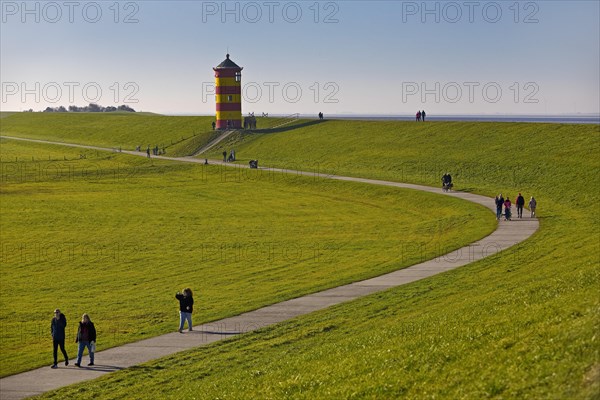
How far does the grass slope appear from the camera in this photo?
34.0 meters

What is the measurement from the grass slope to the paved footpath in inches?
35.0

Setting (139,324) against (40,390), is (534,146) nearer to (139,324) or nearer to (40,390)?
(139,324)

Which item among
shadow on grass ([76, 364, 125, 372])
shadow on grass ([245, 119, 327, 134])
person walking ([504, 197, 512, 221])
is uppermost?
shadow on grass ([245, 119, 327, 134])

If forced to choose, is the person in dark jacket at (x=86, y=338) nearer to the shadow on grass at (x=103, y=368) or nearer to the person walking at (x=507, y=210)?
the shadow on grass at (x=103, y=368)

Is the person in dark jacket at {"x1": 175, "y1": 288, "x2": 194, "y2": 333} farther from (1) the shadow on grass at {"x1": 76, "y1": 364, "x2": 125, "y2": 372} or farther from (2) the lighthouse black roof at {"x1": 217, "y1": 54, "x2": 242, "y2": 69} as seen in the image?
(2) the lighthouse black roof at {"x1": 217, "y1": 54, "x2": 242, "y2": 69}

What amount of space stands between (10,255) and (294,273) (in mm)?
17392

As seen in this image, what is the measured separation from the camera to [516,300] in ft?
81.6

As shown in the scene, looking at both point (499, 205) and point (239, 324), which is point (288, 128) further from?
point (239, 324)

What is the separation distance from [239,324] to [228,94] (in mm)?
94799

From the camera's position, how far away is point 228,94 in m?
123

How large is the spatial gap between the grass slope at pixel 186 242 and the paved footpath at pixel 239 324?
0.89 meters

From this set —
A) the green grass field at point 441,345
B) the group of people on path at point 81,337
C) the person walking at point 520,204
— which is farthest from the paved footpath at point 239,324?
the person walking at point 520,204

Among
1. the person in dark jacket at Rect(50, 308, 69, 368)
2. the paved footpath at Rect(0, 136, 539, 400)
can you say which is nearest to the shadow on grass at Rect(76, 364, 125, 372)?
the paved footpath at Rect(0, 136, 539, 400)

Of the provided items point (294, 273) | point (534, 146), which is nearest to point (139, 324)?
point (294, 273)
